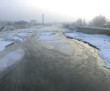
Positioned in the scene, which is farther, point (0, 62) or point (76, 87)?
point (0, 62)

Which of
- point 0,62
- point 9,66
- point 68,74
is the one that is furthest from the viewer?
point 0,62

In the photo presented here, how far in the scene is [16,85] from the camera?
5.34m

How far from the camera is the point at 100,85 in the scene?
5539mm

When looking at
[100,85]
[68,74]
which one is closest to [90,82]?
[100,85]

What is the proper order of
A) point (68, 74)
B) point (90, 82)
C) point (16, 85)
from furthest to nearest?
point (68, 74) < point (90, 82) < point (16, 85)

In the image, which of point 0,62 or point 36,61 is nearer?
point 0,62

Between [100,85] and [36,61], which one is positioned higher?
[36,61]

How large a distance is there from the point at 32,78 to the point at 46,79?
816mm

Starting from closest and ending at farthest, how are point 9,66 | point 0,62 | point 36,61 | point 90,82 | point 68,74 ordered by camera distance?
1. point 90,82
2. point 68,74
3. point 9,66
4. point 0,62
5. point 36,61

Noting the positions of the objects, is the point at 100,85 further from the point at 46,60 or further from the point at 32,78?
the point at 46,60

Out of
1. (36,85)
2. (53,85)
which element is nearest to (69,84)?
(53,85)

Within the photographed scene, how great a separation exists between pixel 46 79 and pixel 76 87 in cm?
169

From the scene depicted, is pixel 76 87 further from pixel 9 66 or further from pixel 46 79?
pixel 9 66

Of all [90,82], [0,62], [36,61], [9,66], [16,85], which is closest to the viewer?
[16,85]
